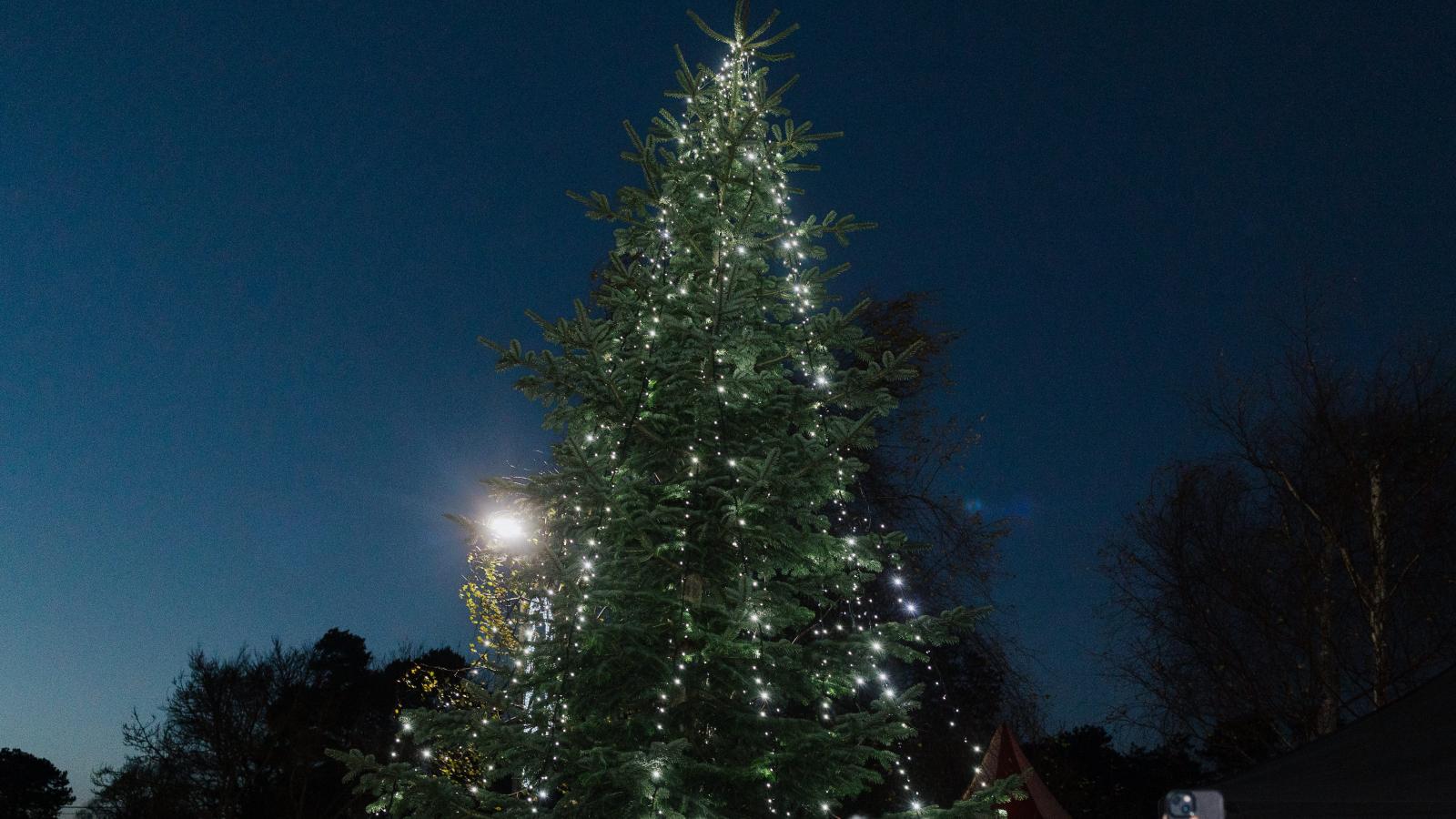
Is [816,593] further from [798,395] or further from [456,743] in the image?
[456,743]

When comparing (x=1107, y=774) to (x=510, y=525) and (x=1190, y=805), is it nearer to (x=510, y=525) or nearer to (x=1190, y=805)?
(x=510, y=525)

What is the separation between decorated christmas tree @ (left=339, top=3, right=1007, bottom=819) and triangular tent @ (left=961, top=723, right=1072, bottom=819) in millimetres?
6402

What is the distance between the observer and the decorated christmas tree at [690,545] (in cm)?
437

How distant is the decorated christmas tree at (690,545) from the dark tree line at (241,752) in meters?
18.9

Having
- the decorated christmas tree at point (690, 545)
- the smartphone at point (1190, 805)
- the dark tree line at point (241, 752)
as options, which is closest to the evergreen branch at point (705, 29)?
the decorated christmas tree at point (690, 545)

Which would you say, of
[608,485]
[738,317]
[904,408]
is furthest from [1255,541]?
[608,485]

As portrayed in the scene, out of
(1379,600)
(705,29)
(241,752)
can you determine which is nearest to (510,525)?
(705,29)

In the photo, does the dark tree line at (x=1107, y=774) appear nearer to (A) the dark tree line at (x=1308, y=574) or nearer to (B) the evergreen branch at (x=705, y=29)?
(A) the dark tree line at (x=1308, y=574)

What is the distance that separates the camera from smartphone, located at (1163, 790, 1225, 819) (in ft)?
10.5

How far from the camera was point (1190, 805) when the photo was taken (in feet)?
10.7

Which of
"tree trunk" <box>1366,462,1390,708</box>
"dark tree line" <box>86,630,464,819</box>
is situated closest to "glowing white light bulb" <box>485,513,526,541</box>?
"tree trunk" <box>1366,462,1390,708</box>

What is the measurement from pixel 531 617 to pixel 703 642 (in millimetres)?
954

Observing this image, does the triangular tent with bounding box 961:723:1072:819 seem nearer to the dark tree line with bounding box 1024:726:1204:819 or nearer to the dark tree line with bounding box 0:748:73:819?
the dark tree line with bounding box 1024:726:1204:819

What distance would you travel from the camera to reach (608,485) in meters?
4.60
